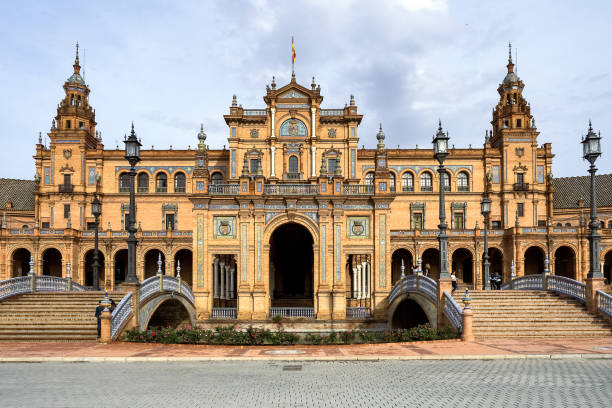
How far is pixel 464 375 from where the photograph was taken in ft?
39.0

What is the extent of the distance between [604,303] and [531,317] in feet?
9.75

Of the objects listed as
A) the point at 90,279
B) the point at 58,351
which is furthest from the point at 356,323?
the point at 90,279

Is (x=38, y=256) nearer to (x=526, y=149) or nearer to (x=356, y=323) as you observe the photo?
(x=356, y=323)

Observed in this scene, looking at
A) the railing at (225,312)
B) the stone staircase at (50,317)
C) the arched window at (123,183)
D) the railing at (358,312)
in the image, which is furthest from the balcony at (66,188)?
the railing at (358,312)

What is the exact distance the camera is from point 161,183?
5616 centimetres

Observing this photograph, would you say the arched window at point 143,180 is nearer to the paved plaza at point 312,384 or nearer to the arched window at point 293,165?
the arched window at point 293,165

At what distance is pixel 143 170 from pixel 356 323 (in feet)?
114

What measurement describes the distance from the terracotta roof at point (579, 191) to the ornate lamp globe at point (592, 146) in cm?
4213

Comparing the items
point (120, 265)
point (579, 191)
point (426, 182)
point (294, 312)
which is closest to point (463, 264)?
point (426, 182)

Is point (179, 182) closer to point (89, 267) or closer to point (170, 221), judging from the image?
point (170, 221)

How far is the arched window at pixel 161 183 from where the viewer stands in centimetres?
5581

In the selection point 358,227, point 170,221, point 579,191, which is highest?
point 579,191

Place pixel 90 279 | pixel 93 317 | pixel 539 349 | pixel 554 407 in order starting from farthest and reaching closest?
pixel 90 279, pixel 93 317, pixel 539 349, pixel 554 407

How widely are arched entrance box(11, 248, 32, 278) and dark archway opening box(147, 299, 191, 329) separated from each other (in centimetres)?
2861
